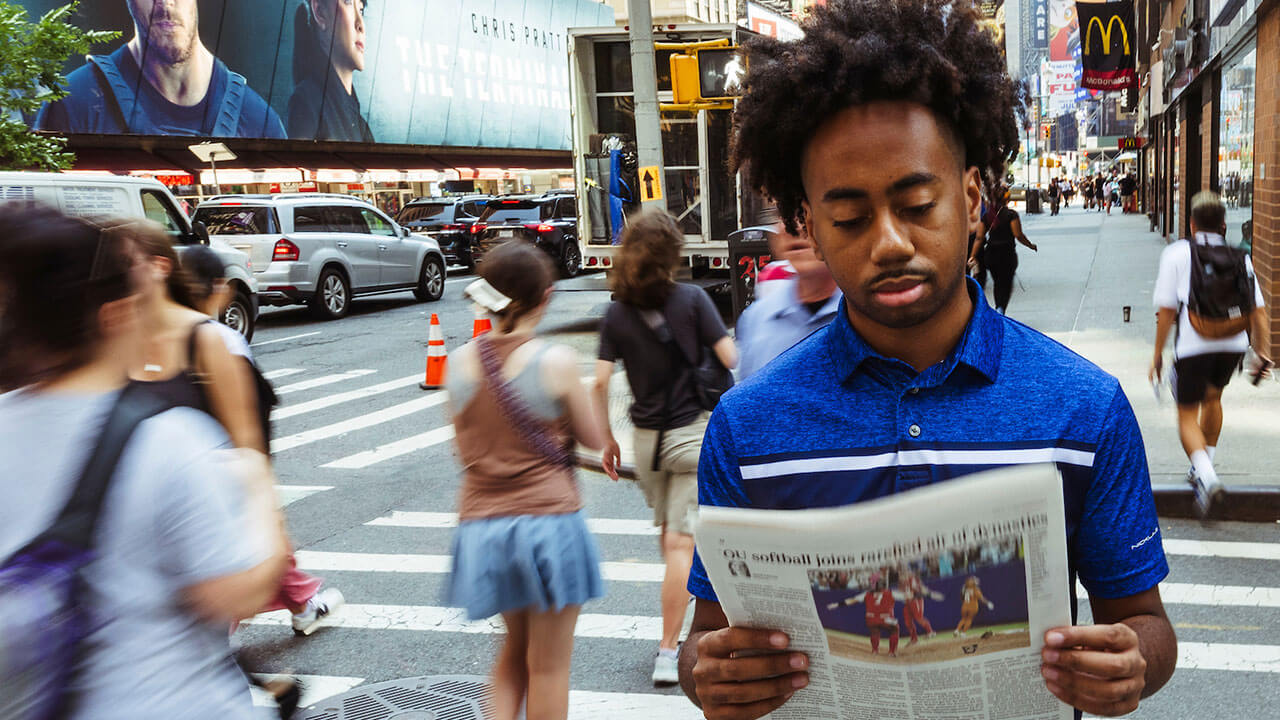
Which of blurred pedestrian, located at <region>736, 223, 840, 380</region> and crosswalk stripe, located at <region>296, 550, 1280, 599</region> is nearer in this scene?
blurred pedestrian, located at <region>736, 223, 840, 380</region>

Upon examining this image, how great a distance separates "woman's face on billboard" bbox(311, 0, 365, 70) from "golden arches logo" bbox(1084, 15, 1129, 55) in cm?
2382

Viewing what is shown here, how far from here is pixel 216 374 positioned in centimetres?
375

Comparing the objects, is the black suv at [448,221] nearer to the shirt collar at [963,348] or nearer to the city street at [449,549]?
the city street at [449,549]

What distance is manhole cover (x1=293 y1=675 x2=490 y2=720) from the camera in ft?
14.1

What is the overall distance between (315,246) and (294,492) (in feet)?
34.1

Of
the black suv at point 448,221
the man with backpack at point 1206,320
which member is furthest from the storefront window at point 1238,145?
the black suv at point 448,221

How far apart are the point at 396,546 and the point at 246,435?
2.82 metres

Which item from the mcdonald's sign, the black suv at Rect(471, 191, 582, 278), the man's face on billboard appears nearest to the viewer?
the black suv at Rect(471, 191, 582, 278)

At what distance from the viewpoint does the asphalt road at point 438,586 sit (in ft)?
14.6

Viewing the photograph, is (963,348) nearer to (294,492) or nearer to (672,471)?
(672,471)

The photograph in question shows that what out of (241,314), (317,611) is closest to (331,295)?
(241,314)

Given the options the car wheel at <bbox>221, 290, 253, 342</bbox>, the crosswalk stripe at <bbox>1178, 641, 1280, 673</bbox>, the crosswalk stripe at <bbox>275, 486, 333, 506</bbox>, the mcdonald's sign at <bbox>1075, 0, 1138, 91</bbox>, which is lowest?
the crosswalk stripe at <bbox>1178, 641, 1280, 673</bbox>

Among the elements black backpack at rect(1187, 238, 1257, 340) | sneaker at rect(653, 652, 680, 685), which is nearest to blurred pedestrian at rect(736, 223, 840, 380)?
sneaker at rect(653, 652, 680, 685)

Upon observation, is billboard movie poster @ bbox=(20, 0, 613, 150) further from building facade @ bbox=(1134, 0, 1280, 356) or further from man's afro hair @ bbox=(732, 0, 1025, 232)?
man's afro hair @ bbox=(732, 0, 1025, 232)
